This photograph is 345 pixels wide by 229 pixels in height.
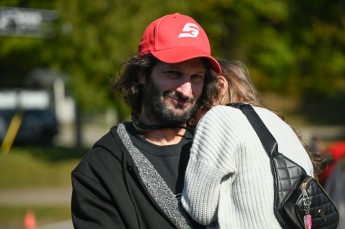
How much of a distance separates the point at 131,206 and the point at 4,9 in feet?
47.5

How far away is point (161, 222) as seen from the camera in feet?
9.50

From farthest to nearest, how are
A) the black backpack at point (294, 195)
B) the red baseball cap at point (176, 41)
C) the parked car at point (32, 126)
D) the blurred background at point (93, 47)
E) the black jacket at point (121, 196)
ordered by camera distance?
the parked car at point (32, 126)
the blurred background at point (93, 47)
the red baseball cap at point (176, 41)
the black jacket at point (121, 196)
the black backpack at point (294, 195)

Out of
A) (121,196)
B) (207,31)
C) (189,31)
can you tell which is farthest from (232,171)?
(207,31)

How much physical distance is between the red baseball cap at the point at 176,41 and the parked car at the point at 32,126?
25.4 meters

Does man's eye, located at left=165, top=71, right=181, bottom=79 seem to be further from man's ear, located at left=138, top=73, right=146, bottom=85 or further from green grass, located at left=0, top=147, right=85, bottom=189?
green grass, located at left=0, top=147, right=85, bottom=189

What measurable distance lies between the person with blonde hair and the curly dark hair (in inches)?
14.8

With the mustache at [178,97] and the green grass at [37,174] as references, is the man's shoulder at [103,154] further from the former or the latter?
the green grass at [37,174]

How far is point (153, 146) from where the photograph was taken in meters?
3.10

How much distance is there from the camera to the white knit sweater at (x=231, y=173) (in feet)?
8.58

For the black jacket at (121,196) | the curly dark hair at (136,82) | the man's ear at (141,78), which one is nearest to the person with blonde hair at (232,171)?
the black jacket at (121,196)

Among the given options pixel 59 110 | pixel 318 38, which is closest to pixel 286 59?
pixel 318 38

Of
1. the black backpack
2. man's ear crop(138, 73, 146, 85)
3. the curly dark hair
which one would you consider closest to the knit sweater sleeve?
the black backpack

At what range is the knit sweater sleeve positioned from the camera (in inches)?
104

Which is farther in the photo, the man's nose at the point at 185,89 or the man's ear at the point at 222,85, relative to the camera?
the man's ear at the point at 222,85
